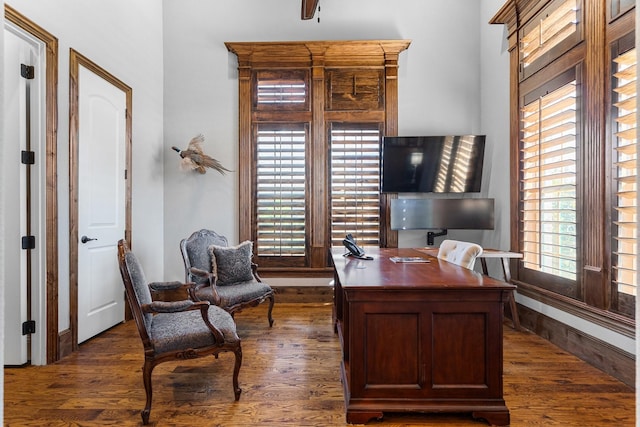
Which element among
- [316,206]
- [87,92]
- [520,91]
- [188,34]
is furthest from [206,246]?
[520,91]

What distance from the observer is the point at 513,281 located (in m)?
3.87

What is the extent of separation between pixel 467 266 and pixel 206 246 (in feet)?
8.50

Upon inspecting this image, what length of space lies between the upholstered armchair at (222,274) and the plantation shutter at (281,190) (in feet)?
2.90

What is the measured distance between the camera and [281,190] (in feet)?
15.5

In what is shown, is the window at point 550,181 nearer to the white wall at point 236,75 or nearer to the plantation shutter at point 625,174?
Result: the plantation shutter at point 625,174

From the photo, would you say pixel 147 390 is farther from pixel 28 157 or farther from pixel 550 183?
pixel 550 183

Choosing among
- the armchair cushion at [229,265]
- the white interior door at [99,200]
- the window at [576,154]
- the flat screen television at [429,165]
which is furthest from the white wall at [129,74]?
the window at [576,154]

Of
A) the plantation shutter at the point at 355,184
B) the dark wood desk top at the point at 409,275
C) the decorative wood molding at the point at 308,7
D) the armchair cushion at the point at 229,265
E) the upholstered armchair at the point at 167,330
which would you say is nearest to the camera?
the dark wood desk top at the point at 409,275

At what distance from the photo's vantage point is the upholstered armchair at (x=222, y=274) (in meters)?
3.28

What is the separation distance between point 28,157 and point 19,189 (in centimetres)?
25

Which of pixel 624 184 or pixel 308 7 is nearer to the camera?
pixel 624 184

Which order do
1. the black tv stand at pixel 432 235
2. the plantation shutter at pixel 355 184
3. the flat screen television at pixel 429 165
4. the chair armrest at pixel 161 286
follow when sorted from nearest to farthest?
the chair armrest at pixel 161 286
the flat screen television at pixel 429 165
the black tv stand at pixel 432 235
the plantation shutter at pixel 355 184

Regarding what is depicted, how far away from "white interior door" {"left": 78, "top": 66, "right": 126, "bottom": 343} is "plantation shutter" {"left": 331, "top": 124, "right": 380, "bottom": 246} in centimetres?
246

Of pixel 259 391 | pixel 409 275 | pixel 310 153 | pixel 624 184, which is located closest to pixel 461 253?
pixel 409 275
